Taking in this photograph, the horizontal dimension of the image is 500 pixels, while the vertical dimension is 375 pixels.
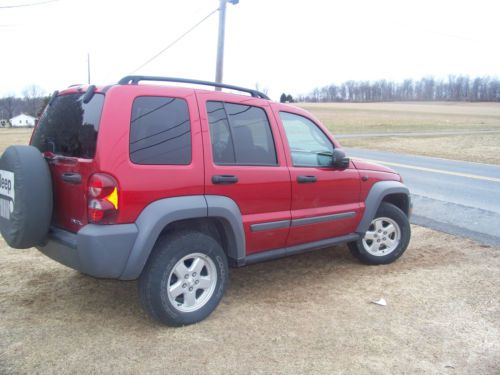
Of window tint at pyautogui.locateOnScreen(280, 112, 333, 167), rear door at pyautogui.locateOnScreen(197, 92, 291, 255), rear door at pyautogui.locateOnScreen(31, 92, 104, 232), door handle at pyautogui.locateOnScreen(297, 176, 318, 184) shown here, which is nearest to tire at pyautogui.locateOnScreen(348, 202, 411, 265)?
window tint at pyautogui.locateOnScreen(280, 112, 333, 167)

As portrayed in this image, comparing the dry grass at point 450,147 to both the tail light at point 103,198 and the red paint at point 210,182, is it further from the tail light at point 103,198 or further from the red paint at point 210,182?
the tail light at point 103,198

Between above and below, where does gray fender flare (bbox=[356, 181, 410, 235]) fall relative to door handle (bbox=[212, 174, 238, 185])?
below

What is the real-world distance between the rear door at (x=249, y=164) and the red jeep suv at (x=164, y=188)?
10 millimetres

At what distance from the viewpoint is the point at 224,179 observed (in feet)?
12.4

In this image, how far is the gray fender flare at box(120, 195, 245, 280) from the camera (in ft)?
10.9

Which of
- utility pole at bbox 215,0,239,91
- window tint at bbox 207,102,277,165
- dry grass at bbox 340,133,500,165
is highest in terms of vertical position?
utility pole at bbox 215,0,239,91

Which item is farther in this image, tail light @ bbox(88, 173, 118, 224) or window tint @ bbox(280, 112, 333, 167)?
window tint @ bbox(280, 112, 333, 167)

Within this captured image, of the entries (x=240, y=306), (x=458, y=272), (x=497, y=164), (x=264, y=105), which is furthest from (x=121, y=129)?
(x=497, y=164)

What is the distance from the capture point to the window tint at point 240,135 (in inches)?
153

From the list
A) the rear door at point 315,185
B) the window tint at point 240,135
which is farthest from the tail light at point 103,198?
the rear door at point 315,185

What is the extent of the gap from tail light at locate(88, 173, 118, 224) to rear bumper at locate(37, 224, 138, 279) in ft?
0.23

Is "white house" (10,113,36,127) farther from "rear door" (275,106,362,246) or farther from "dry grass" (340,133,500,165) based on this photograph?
"rear door" (275,106,362,246)

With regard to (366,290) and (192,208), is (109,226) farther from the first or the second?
(366,290)

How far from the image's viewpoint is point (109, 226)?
3.27 m
